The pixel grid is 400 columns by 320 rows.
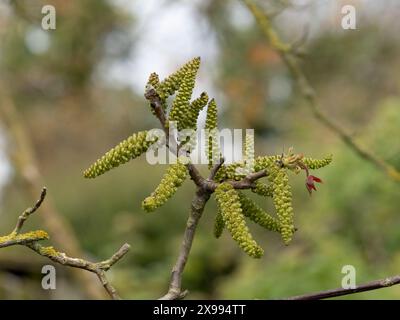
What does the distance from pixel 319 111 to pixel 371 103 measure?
8.61 meters

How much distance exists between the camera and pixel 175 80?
2.66ft

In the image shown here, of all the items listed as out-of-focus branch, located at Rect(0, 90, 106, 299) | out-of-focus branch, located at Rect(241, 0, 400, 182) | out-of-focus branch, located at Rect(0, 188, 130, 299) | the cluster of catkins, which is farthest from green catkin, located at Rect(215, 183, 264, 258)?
out-of-focus branch, located at Rect(0, 90, 106, 299)

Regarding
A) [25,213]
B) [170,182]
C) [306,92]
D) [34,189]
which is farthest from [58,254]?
[34,189]

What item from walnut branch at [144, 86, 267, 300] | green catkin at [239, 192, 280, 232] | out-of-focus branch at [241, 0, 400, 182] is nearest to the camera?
walnut branch at [144, 86, 267, 300]

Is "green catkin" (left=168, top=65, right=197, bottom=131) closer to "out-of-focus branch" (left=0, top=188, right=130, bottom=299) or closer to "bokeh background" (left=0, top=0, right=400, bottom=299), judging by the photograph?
"out-of-focus branch" (left=0, top=188, right=130, bottom=299)

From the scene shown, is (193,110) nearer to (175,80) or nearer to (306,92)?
(175,80)

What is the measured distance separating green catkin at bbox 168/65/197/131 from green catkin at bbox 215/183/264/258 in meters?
0.09

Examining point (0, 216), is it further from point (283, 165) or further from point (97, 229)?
point (283, 165)

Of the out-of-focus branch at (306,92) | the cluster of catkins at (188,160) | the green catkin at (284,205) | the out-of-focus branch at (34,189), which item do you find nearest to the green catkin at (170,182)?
the cluster of catkins at (188,160)

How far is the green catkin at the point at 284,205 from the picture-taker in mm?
796

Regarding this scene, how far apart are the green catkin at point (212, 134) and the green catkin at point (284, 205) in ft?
0.24

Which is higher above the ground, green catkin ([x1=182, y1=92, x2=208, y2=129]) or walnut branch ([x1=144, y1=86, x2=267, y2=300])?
green catkin ([x1=182, y1=92, x2=208, y2=129])

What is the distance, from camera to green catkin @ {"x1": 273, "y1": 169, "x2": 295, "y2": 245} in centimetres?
80
